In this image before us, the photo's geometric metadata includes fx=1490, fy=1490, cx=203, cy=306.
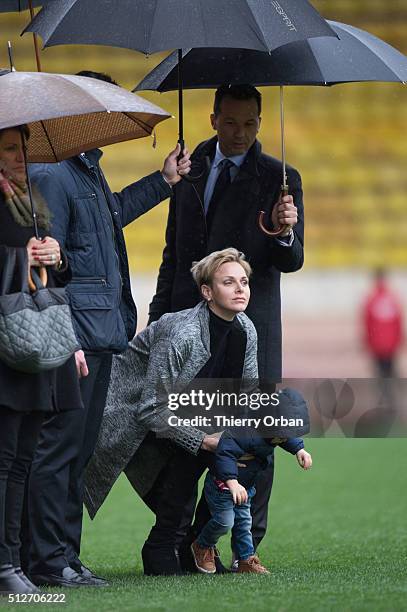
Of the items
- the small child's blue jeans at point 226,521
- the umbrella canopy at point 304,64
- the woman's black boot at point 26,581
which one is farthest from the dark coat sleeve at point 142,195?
the woman's black boot at point 26,581

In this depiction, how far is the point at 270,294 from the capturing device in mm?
5625

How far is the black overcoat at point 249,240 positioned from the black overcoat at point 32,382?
1.08 meters

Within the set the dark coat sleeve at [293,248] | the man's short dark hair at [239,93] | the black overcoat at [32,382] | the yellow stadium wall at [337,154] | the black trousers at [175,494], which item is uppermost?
the yellow stadium wall at [337,154]

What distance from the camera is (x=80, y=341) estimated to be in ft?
16.0

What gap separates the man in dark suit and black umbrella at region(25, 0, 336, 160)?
534mm

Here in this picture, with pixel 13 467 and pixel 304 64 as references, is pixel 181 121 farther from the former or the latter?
pixel 13 467

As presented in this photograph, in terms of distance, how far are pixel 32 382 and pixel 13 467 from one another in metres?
0.28

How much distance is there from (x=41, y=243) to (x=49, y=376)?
40 cm

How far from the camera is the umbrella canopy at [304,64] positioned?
18.5ft

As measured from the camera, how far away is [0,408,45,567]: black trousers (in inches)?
174

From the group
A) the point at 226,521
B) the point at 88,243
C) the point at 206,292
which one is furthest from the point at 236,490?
→ the point at 88,243

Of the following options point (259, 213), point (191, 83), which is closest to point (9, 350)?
point (259, 213)

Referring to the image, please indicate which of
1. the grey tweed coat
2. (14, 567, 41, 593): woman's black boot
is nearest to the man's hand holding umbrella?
the grey tweed coat

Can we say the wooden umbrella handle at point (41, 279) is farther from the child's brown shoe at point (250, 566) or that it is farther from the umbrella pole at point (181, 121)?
the child's brown shoe at point (250, 566)
